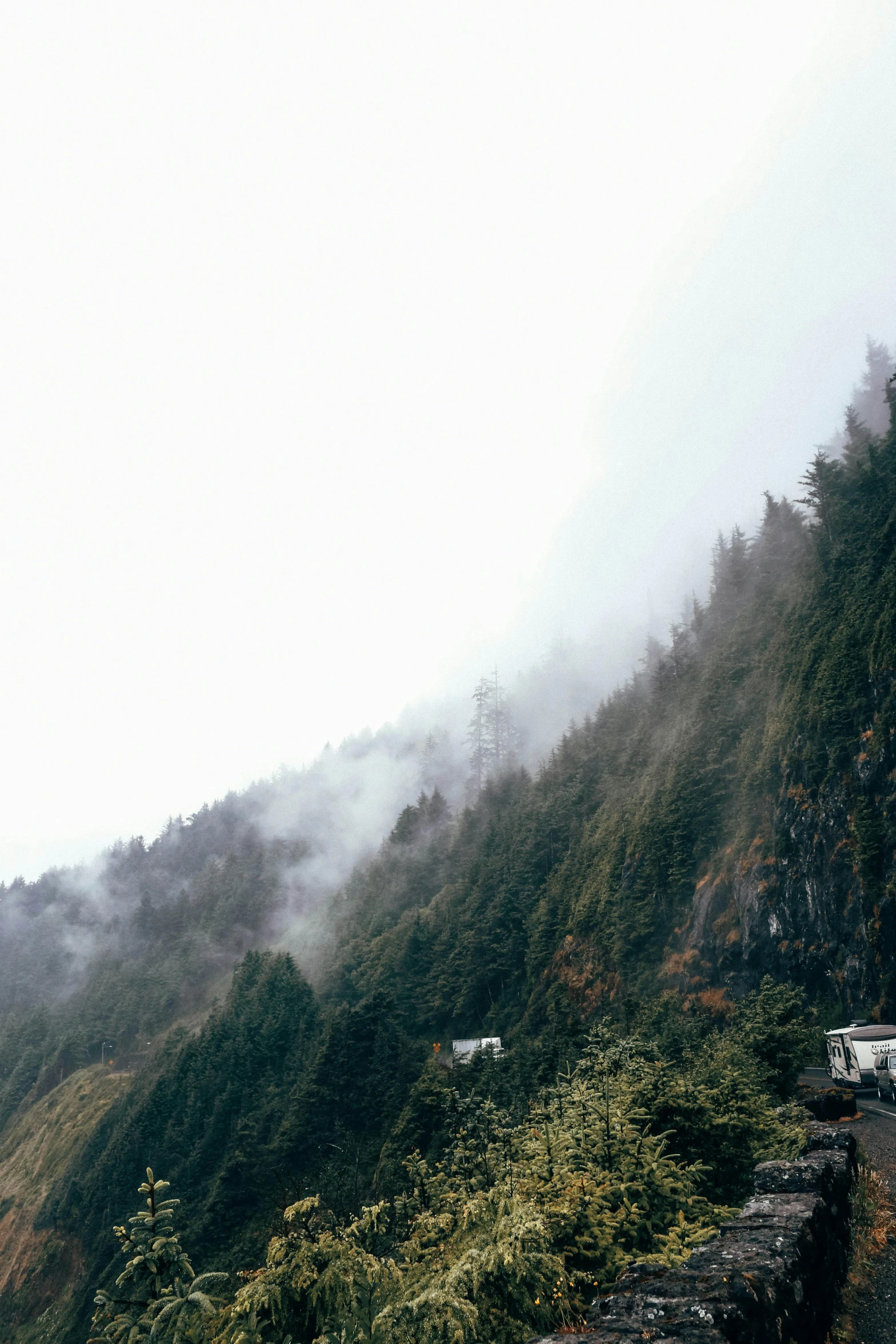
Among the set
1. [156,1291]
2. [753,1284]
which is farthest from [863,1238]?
[156,1291]

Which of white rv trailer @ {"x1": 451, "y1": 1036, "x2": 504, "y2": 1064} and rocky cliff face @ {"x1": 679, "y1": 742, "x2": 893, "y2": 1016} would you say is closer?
rocky cliff face @ {"x1": 679, "y1": 742, "x2": 893, "y2": 1016}

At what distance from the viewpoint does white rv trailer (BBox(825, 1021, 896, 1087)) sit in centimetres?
2459

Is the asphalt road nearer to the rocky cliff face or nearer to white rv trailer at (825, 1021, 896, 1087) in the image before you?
white rv trailer at (825, 1021, 896, 1087)

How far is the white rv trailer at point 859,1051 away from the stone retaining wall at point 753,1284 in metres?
21.4

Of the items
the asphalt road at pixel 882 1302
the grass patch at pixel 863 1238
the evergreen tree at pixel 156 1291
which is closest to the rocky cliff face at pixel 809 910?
the asphalt road at pixel 882 1302

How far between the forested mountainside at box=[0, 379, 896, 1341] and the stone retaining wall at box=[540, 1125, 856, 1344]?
3.93 meters

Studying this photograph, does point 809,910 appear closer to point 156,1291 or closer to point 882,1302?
point 882,1302

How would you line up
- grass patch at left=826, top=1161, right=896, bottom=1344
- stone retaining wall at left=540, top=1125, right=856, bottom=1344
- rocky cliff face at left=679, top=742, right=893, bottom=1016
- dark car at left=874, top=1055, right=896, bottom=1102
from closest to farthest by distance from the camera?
stone retaining wall at left=540, top=1125, right=856, bottom=1344 < grass patch at left=826, top=1161, right=896, bottom=1344 < dark car at left=874, top=1055, right=896, bottom=1102 < rocky cliff face at left=679, top=742, right=893, bottom=1016

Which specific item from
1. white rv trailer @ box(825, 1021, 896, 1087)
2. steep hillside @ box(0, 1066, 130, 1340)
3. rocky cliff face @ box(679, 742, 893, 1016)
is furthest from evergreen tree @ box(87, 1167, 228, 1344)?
steep hillside @ box(0, 1066, 130, 1340)

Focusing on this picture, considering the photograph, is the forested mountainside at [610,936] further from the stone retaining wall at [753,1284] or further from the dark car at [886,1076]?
the stone retaining wall at [753,1284]

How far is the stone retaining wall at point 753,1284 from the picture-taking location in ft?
15.7

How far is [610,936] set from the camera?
60.1m

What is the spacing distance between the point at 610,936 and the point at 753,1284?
59.6m

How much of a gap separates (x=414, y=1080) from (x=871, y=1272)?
4760 centimetres
